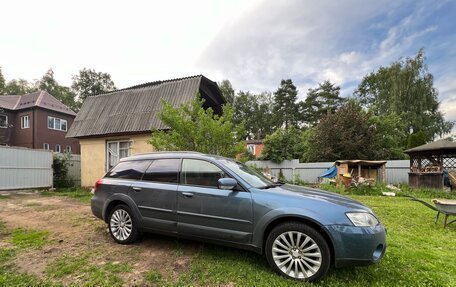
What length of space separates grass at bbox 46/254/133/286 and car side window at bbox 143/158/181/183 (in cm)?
135

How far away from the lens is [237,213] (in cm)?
333

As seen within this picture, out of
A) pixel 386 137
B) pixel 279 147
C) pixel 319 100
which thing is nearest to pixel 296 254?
pixel 279 147

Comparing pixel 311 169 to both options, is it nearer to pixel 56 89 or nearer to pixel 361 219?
pixel 361 219

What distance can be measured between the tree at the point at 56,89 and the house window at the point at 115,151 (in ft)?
107

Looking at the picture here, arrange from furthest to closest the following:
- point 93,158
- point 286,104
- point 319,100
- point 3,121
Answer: point 286,104 → point 319,100 → point 3,121 → point 93,158

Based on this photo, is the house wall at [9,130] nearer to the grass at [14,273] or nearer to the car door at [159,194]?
the grass at [14,273]

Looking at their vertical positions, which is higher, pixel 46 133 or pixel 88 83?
pixel 88 83

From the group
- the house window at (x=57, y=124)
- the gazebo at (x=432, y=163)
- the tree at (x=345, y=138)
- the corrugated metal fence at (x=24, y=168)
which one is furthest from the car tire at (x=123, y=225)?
the house window at (x=57, y=124)

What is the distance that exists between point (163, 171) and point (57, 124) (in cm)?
2728

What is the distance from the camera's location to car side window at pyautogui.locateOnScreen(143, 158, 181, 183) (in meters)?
4.04

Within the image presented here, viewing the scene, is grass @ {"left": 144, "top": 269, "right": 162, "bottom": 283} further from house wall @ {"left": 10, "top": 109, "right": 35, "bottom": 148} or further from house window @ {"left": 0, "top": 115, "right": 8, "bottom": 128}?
house window @ {"left": 0, "top": 115, "right": 8, "bottom": 128}

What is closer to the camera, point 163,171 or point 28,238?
point 163,171

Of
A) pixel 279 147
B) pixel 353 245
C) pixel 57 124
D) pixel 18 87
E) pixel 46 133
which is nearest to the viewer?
pixel 353 245

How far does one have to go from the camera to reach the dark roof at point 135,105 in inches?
483
